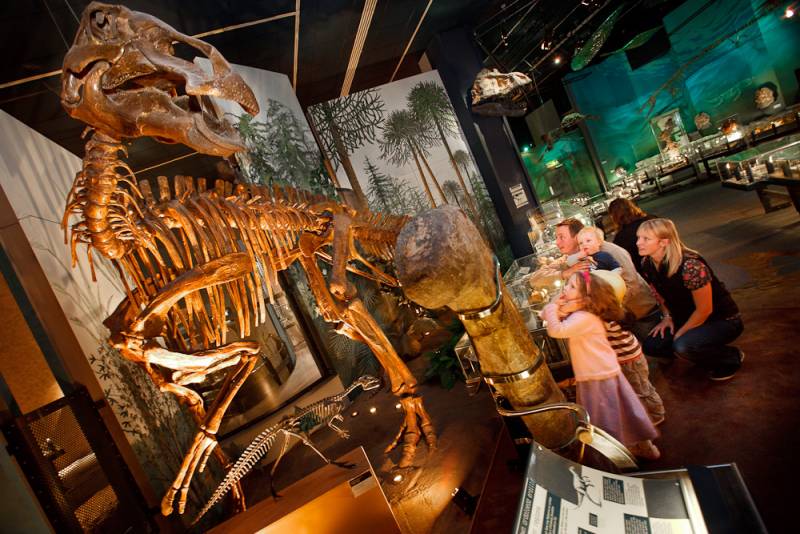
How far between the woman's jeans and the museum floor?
0.45 feet

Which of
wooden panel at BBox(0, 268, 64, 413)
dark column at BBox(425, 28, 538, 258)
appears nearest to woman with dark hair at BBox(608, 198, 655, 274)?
dark column at BBox(425, 28, 538, 258)

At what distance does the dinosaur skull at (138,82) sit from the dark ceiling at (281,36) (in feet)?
5.20

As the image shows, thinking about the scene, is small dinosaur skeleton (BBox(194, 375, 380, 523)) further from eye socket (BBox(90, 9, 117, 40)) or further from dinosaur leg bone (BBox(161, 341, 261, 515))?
eye socket (BBox(90, 9, 117, 40))

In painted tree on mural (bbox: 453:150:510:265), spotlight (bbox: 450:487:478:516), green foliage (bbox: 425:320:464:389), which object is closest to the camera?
spotlight (bbox: 450:487:478:516)

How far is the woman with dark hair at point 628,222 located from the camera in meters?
3.96

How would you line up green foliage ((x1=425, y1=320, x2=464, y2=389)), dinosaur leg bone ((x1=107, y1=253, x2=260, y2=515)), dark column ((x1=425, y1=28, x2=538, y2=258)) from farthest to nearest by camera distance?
dark column ((x1=425, y1=28, x2=538, y2=258)), green foliage ((x1=425, y1=320, x2=464, y2=389)), dinosaur leg bone ((x1=107, y1=253, x2=260, y2=515))

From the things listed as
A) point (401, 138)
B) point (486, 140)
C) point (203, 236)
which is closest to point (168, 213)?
point (203, 236)

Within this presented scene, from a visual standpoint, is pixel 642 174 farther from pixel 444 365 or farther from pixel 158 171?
pixel 158 171

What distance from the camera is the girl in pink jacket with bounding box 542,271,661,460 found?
228cm

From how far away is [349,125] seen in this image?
266 inches

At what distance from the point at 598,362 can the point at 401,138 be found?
17.5 feet

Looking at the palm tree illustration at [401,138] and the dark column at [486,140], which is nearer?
the palm tree illustration at [401,138]

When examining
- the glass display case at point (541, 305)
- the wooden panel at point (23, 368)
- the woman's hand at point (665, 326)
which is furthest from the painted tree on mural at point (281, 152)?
the woman's hand at point (665, 326)

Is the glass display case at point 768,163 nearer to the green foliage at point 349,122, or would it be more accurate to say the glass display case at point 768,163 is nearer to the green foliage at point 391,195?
the green foliage at point 391,195
